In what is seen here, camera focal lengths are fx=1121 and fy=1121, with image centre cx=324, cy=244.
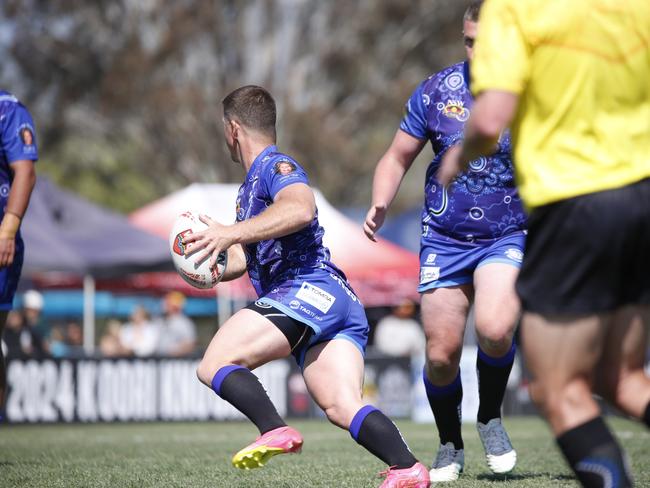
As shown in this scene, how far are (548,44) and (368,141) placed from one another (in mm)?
26520

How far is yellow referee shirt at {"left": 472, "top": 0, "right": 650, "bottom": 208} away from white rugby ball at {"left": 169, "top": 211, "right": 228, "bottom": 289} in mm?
1964

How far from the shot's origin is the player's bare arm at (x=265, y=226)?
4797 millimetres

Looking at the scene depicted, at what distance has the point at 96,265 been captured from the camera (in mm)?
16375

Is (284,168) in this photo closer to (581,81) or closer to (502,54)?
(502,54)

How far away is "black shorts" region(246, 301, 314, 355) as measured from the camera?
508 cm

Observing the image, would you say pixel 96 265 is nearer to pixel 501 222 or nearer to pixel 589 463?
pixel 501 222

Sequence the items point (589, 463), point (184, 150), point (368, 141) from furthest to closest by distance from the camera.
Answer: point (368, 141) → point (184, 150) → point (589, 463)

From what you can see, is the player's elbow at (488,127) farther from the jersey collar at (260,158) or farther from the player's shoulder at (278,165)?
the jersey collar at (260,158)

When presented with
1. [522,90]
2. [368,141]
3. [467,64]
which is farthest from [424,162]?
[522,90]

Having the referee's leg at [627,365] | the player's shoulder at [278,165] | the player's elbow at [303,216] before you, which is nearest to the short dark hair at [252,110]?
the player's shoulder at [278,165]

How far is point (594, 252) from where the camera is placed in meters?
3.39

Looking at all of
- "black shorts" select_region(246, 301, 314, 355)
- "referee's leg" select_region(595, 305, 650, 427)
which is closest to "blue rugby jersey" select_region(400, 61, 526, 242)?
"black shorts" select_region(246, 301, 314, 355)

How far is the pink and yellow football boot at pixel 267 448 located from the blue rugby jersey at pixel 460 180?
1.65m

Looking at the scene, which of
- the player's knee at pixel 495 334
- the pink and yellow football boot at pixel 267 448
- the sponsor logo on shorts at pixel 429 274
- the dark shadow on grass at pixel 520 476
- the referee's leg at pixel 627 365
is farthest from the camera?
the dark shadow on grass at pixel 520 476
